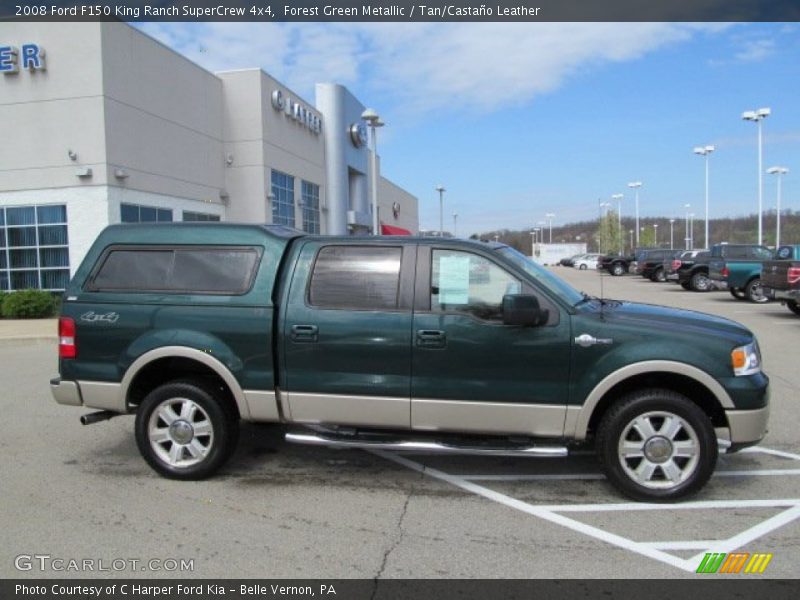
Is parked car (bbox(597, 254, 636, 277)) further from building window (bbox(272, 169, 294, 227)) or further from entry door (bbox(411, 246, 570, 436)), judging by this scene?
entry door (bbox(411, 246, 570, 436))

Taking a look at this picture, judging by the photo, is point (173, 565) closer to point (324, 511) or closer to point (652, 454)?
point (324, 511)

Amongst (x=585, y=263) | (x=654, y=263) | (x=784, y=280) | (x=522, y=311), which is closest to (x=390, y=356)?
(x=522, y=311)

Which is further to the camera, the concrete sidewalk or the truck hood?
the concrete sidewalk

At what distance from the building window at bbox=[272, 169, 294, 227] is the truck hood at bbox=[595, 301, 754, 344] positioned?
22753 millimetres

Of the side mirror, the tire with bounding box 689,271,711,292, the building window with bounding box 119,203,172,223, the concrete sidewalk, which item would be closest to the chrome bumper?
the side mirror

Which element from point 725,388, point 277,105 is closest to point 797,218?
point 277,105

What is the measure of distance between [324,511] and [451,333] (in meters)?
1.49

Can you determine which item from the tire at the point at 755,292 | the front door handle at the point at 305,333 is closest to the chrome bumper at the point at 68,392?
the front door handle at the point at 305,333

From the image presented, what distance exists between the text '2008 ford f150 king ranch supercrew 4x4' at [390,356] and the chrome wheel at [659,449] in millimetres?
12

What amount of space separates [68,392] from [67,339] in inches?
16.7

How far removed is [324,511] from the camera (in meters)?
4.25

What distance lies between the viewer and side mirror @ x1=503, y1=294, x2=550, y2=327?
422 cm

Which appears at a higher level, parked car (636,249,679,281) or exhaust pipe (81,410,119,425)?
parked car (636,249,679,281)

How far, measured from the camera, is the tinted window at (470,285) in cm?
446
